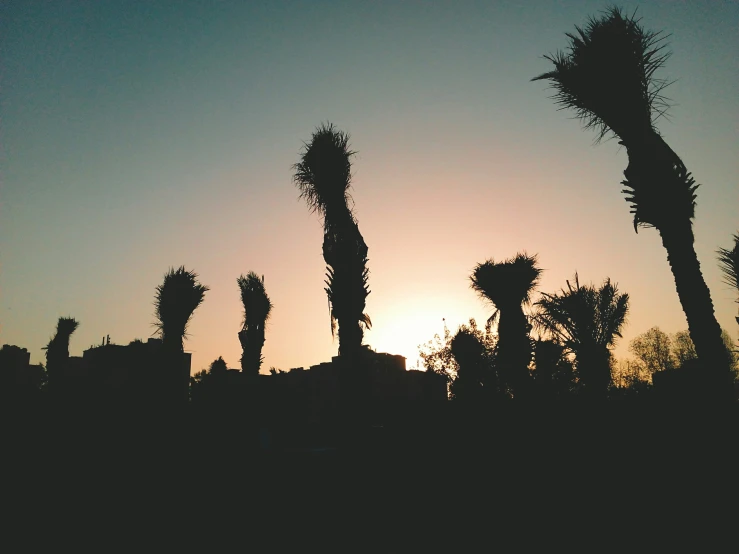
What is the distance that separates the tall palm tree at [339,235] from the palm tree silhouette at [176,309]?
7.73m

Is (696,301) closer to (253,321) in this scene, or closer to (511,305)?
(511,305)

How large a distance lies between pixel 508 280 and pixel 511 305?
1142 mm

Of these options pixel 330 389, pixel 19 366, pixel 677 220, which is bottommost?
pixel 330 389

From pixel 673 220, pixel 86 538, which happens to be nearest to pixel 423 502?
pixel 86 538

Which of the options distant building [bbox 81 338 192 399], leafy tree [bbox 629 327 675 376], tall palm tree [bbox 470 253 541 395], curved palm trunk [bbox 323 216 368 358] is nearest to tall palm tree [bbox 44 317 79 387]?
distant building [bbox 81 338 192 399]

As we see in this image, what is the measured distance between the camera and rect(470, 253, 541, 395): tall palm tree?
17594 millimetres

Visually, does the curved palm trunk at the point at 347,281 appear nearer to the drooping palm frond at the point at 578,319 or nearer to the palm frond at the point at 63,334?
the drooping palm frond at the point at 578,319

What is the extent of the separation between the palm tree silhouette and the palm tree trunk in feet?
55.2

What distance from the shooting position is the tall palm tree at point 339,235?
11.7m

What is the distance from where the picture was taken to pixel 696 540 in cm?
507

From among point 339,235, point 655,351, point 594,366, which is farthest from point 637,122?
point 655,351

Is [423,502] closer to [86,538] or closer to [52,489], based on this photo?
[86,538]

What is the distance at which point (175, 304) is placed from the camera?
56.3 feet

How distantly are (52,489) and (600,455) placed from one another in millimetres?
9442
